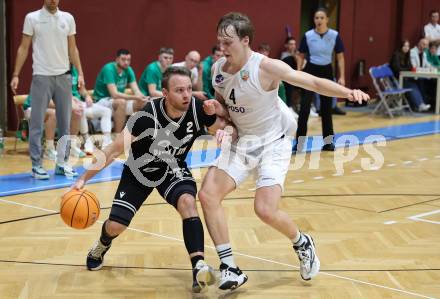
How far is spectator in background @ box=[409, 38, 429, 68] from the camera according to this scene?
1828cm

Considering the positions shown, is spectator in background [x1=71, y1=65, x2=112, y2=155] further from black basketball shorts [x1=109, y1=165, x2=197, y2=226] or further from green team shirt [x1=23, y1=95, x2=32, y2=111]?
black basketball shorts [x1=109, y1=165, x2=197, y2=226]

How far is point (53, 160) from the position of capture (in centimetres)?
1031

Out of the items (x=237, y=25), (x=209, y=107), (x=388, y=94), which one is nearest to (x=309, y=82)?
(x=237, y=25)

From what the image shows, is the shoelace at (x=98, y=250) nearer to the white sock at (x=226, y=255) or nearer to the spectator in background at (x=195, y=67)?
the white sock at (x=226, y=255)

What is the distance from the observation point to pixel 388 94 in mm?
16750

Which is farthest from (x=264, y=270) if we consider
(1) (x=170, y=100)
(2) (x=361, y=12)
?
(2) (x=361, y=12)

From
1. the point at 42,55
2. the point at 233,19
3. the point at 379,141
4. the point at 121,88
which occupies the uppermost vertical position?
the point at 233,19

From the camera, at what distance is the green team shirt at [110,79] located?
462 inches

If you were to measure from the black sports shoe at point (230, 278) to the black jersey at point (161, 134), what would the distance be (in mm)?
858

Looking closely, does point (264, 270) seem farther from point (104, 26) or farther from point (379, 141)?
point (104, 26)

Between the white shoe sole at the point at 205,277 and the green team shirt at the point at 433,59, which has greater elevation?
the green team shirt at the point at 433,59

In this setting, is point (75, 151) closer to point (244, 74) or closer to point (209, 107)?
point (209, 107)

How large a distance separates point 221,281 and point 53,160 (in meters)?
5.96

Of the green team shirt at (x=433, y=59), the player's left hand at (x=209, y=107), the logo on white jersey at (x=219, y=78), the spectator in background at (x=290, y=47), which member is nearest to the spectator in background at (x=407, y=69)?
the green team shirt at (x=433, y=59)
